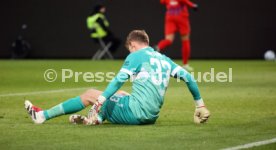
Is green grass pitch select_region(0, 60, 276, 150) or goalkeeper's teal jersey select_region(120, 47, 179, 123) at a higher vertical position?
goalkeeper's teal jersey select_region(120, 47, 179, 123)

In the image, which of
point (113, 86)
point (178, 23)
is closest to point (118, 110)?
point (113, 86)

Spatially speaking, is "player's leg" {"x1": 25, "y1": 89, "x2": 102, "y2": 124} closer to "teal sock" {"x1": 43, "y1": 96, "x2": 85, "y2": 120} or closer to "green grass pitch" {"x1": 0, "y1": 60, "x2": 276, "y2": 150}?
"teal sock" {"x1": 43, "y1": 96, "x2": 85, "y2": 120}

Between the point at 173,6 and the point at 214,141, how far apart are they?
12587 millimetres

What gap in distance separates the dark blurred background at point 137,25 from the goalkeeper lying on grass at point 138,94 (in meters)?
17.3

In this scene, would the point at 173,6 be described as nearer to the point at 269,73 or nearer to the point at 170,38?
the point at 170,38

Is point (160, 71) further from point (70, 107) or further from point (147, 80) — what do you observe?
point (70, 107)

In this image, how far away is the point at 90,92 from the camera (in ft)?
28.0

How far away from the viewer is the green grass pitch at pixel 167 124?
23.8 feet

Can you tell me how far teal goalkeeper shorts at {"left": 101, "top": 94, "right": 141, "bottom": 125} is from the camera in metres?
8.38

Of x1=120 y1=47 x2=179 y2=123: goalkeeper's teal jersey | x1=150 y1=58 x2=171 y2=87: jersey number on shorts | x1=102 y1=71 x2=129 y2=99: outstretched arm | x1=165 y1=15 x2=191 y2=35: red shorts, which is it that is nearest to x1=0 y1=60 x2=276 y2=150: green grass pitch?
x1=120 y1=47 x2=179 y2=123: goalkeeper's teal jersey

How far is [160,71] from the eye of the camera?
8.41 metres

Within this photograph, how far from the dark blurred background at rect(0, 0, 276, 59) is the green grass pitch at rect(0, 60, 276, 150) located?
31.5ft

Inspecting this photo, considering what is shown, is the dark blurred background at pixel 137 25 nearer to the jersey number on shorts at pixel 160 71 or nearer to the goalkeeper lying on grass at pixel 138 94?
the goalkeeper lying on grass at pixel 138 94

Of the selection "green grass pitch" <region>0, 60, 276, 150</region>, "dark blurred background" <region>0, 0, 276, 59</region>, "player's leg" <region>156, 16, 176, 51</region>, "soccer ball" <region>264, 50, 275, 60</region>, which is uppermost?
"green grass pitch" <region>0, 60, 276, 150</region>
